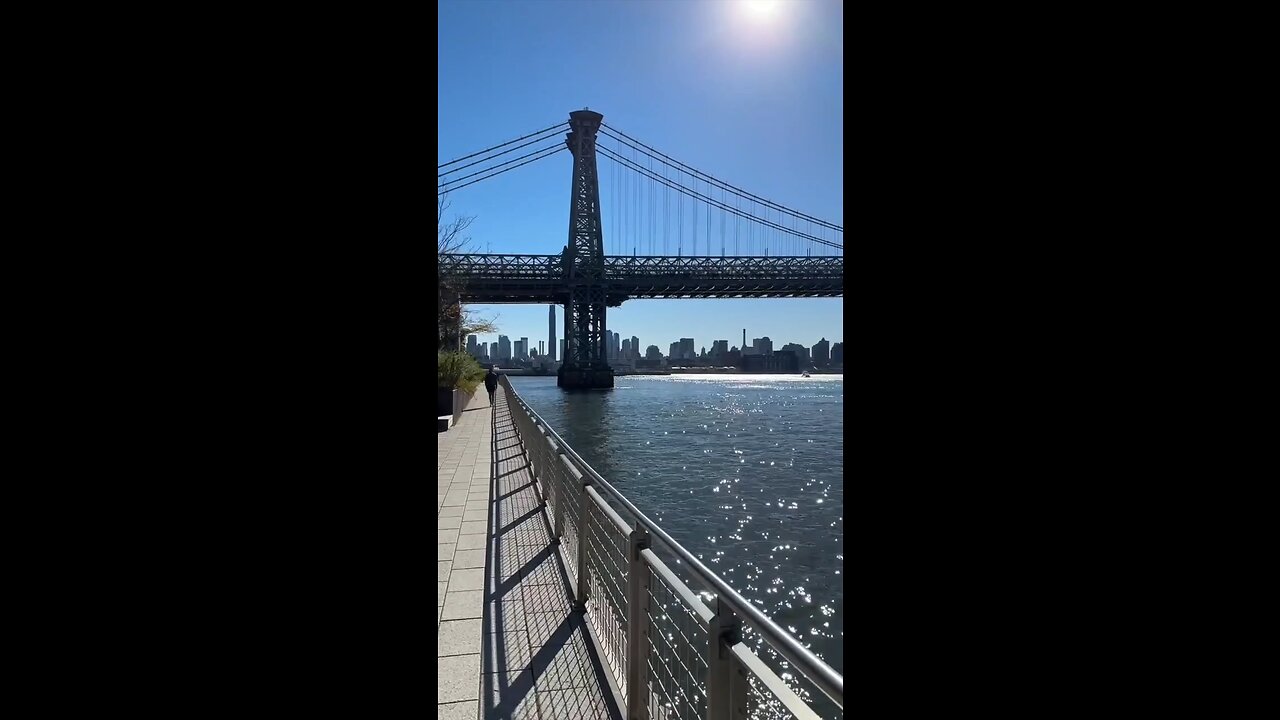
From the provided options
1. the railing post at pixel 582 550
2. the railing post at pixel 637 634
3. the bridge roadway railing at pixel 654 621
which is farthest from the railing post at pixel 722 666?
the railing post at pixel 582 550

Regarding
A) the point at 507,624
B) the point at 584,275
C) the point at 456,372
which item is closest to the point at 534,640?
Result: the point at 507,624

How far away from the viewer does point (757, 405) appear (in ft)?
139

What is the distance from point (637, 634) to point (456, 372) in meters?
10.6

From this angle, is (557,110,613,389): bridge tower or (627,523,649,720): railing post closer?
(627,523,649,720): railing post

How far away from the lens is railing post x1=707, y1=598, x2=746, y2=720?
1.75m

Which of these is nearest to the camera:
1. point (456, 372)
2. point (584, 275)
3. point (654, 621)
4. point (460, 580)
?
point (654, 621)

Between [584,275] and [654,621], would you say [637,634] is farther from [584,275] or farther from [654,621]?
[584,275]

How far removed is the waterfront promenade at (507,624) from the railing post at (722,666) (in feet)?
2.52

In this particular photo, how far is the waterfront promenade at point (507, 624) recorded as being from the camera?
2.57 meters

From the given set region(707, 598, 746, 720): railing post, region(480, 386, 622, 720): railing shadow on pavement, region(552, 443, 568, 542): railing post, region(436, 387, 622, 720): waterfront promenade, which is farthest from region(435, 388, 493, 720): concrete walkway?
region(707, 598, 746, 720): railing post

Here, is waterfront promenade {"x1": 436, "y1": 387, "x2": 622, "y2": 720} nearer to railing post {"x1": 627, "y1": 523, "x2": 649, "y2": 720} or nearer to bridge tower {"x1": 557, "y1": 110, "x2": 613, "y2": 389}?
railing post {"x1": 627, "y1": 523, "x2": 649, "y2": 720}

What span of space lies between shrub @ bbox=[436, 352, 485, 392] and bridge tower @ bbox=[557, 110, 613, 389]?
22593 millimetres

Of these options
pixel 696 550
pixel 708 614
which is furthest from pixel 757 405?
pixel 708 614

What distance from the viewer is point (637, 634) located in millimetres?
2549
